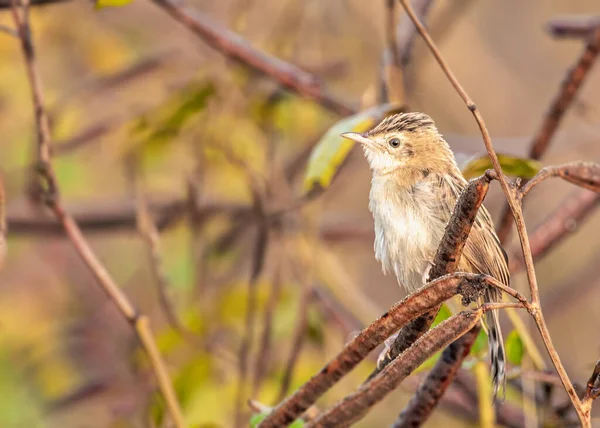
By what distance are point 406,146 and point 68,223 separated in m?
1.30

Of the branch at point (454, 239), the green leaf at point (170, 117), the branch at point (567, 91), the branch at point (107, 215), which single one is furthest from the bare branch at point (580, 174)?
the branch at point (107, 215)

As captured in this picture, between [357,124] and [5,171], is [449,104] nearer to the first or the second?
[5,171]

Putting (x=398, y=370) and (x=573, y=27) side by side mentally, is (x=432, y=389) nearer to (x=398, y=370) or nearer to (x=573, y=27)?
(x=398, y=370)

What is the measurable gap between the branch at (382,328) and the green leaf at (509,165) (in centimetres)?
79

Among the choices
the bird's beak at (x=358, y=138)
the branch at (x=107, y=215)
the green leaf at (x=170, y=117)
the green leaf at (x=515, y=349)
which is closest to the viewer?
the green leaf at (x=515, y=349)

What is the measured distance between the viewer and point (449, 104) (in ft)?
21.0

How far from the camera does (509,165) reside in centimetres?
242

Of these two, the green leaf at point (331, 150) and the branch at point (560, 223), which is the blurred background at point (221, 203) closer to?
the branch at point (560, 223)

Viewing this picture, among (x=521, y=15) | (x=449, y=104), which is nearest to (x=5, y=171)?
(x=449, y=104)


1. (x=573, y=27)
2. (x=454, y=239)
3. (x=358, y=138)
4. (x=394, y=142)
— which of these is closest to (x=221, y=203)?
(x=394, y=142)

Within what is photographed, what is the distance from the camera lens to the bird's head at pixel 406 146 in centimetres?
317

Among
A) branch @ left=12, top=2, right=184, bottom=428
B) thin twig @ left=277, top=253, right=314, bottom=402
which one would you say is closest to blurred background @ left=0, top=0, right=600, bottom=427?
thin twig @ left=277, top=253, right=314, bottom=402

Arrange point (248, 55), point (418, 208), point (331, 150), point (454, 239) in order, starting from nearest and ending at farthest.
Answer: point (454, 239) → point (331, 150) → point (418, 208) → point (248, 55)

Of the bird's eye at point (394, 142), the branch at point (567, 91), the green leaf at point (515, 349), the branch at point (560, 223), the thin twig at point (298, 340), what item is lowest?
the thin twig at point (298, 340)
